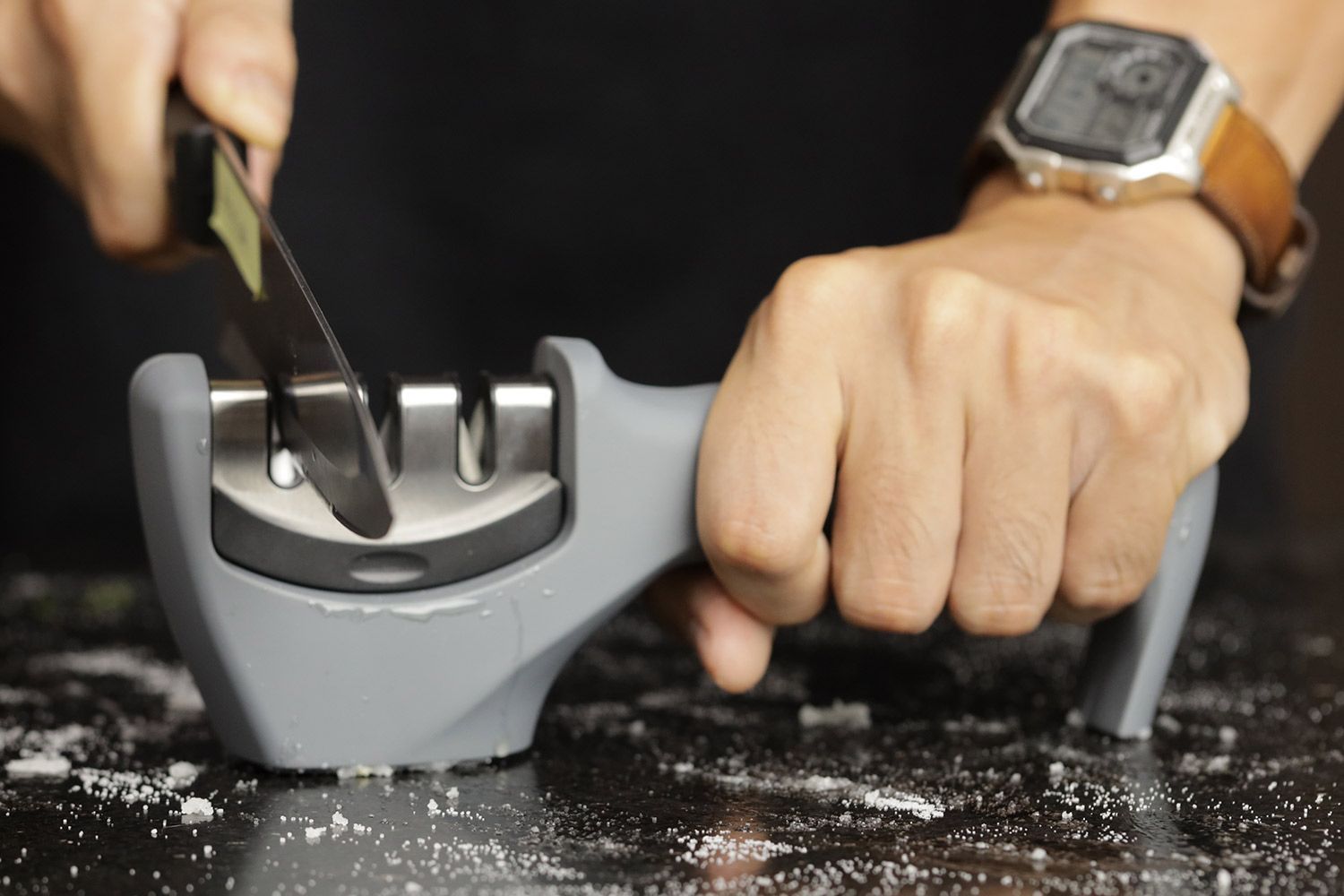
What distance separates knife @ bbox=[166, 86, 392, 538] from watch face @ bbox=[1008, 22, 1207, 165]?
519 mm

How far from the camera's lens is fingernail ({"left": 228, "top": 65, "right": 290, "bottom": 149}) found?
34.5 inches

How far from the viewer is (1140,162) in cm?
91

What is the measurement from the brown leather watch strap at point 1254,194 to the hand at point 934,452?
0.16m

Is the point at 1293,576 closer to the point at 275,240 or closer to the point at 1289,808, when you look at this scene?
the point at 1289,808

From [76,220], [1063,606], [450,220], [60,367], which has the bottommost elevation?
[60,367]

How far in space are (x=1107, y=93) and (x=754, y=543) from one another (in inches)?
17.3

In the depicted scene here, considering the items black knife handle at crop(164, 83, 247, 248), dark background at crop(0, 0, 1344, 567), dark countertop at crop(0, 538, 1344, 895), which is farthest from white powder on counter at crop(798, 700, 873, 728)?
dark background at crop(0, 0, 1344, 567)

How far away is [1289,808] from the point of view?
0.67m

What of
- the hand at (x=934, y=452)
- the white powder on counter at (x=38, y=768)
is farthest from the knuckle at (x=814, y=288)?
the white powder on counter at (x=38, y=768)

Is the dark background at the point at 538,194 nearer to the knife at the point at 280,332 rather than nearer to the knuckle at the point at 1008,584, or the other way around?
the knife at the point at 280,332

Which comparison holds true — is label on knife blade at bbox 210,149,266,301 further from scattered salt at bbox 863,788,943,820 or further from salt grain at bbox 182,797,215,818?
scattered salt at bbox 863,788,943,820

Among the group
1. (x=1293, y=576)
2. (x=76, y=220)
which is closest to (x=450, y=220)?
(x=76, y=220)

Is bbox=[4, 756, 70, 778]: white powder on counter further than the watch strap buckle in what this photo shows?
No

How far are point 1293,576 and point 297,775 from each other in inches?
50.2
